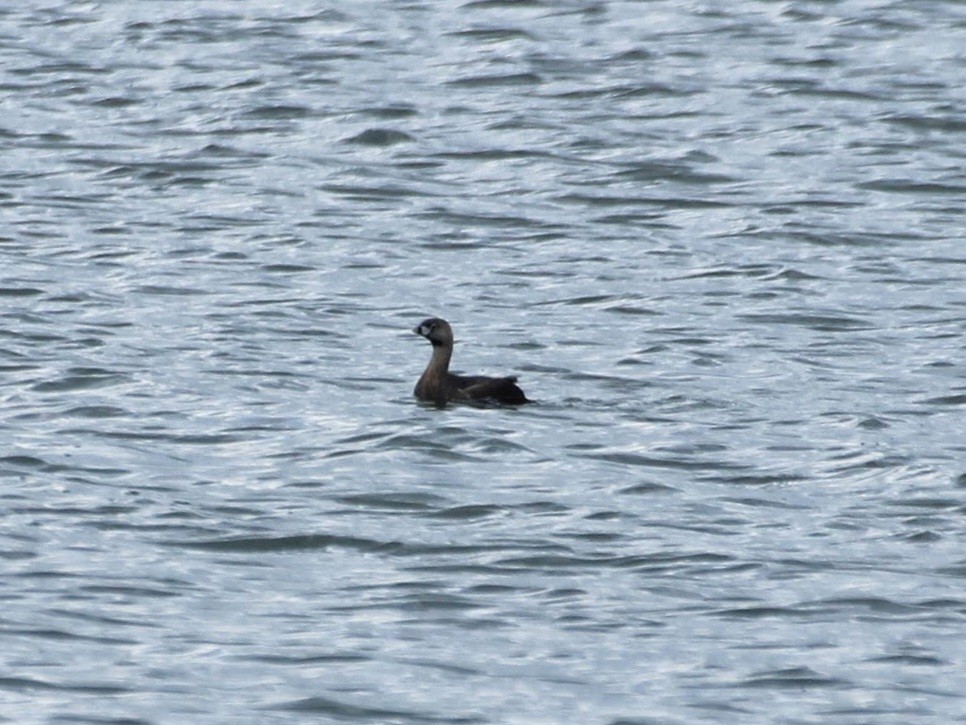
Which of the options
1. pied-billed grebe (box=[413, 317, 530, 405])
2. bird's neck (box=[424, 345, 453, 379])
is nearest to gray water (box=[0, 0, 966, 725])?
pied-billed grebe (box=[413, 317, 530, 405])

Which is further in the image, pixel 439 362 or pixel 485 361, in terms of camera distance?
pixel 485 361

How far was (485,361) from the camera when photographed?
16.4 metres

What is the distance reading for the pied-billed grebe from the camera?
1479cm

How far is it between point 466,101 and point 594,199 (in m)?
4.41

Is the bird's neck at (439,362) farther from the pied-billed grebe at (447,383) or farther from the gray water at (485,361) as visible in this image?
the gray water at (485,361)

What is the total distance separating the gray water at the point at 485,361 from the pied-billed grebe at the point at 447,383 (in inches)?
6.2

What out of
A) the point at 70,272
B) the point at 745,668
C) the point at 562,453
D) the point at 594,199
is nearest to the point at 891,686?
the point at 745,668

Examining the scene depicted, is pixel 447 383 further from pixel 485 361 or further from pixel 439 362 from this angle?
pixel 485 361

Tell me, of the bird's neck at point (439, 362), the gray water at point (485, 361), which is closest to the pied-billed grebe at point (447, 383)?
the bird's neck at point (439, 362)

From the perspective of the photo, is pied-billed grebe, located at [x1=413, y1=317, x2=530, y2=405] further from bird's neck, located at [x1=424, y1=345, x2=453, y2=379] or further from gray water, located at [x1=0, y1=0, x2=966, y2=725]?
gray water, located at [x1=0, y1=0, x2=966, y2=725]

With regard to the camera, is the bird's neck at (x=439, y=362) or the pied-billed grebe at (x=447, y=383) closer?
the pied-billed grebe at (x=447, y=383)

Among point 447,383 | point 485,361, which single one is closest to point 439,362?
point 447,383

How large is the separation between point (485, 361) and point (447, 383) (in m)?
1.38

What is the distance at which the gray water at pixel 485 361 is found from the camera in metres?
10.2
